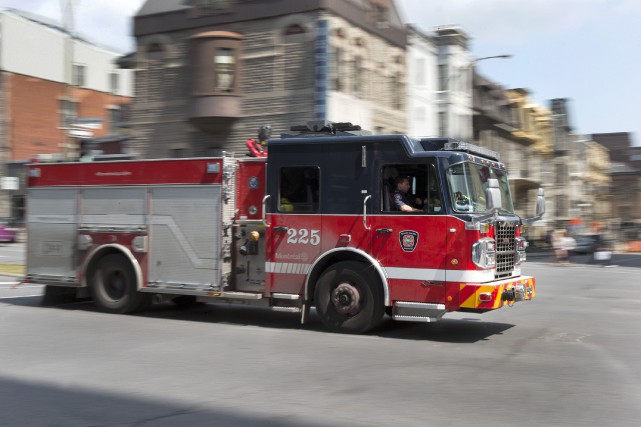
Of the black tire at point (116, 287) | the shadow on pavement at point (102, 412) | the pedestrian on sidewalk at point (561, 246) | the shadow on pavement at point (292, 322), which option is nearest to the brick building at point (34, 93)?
the pedestrian on sidewalk at point (561, 246)

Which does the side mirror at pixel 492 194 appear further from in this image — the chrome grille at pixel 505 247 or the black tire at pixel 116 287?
the black tire at pixel 116 287

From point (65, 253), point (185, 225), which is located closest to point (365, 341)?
point (185, 225)

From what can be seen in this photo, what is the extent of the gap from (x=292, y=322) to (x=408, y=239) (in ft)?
9.23

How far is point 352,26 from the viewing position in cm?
3106

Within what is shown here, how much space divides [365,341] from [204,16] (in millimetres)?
24983

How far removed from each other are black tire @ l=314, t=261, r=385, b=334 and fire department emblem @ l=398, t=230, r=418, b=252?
0.61 m

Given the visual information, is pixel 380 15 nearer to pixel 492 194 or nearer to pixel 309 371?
pixel 492 194

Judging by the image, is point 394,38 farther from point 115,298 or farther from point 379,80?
point 115,298

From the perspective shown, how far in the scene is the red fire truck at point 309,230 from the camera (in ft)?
30.6

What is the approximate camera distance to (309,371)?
750cm

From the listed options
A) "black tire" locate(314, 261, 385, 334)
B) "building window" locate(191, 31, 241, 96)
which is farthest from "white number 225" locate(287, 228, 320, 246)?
"building window" locate(191, 31, 241, 96)

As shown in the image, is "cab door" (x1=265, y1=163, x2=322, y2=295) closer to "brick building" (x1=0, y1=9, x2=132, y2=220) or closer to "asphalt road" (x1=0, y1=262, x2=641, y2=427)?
"asphalt road" (x1=0, y1=262, x2=641, y2=427)

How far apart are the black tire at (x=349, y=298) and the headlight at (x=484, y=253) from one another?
54.4 inches

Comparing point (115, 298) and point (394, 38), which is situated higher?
point (394, 38)
